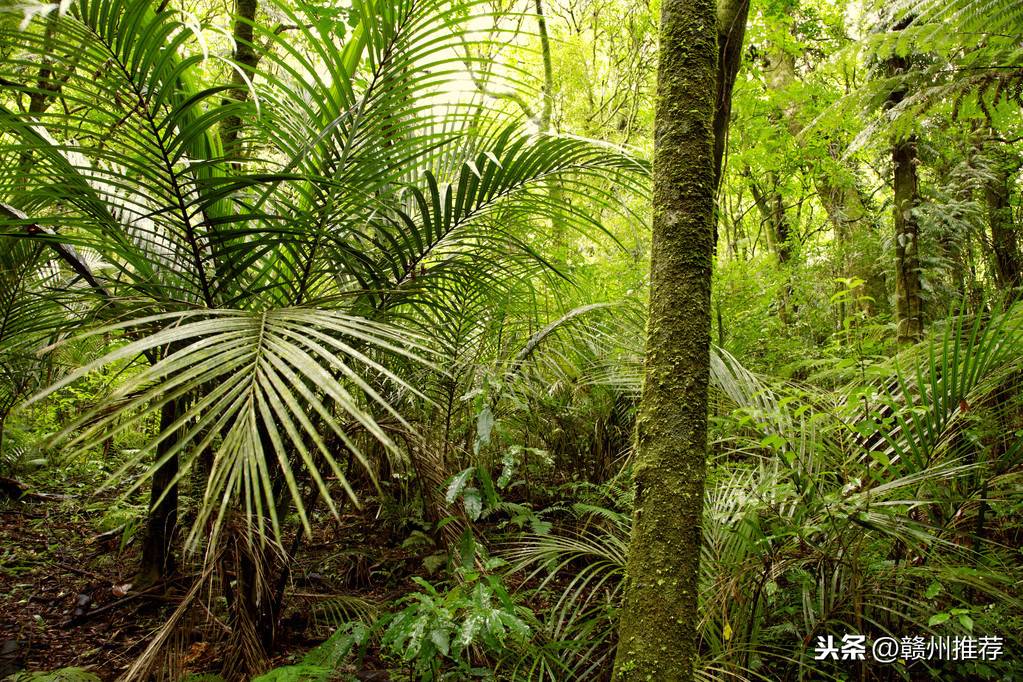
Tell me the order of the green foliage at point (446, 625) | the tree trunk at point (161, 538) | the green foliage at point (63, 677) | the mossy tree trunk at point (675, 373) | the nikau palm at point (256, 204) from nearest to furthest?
the nikau palm at point (256, 204)
the mossy tree trunk at point (675, 373)
the green foliage at point (446, 625)
the green foliage at point (63, 677)
the tree trunk at point (161, 538)

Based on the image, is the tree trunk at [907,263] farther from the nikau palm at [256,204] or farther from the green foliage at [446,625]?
the green foliage at [446,625]

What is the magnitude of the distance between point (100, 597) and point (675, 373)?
3161mm

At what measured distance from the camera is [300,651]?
240 centimetres

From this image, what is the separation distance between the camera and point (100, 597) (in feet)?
9.82

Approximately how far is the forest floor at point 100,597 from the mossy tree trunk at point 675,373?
1378 millimetres

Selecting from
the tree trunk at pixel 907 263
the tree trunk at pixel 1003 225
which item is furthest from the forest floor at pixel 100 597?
the tree trunk at pixel 1003 225

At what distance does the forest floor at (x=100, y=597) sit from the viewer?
247 centimetres

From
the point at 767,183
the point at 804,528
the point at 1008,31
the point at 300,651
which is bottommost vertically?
the point at 300,651

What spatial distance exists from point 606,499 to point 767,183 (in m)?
6.32

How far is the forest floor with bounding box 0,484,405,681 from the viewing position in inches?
97.4

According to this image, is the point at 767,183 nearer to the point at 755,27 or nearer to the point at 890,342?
the point at 755,27

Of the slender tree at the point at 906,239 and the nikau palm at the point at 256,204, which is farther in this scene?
the slender tree at the point at 906,239

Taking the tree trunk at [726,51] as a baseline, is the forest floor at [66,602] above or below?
below

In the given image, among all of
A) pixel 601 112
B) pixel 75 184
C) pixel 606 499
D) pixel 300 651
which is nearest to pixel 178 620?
pixel 300 651
